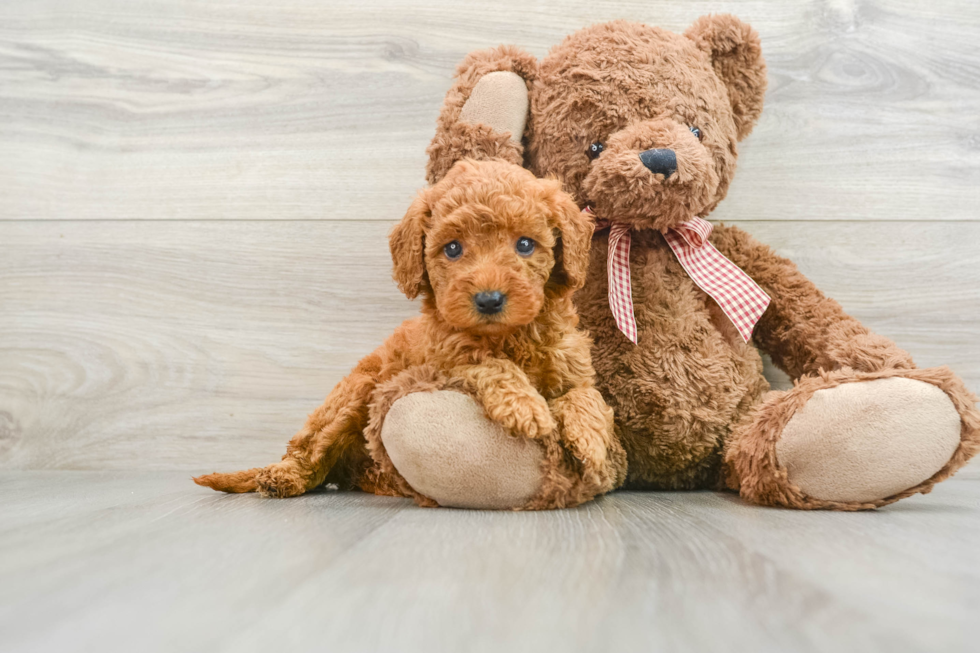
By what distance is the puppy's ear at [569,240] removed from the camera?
0.74m

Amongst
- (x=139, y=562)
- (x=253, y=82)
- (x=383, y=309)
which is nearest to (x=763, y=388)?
(x=383, y=309)

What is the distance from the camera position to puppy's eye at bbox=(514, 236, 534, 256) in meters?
0.73

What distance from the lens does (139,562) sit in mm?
535

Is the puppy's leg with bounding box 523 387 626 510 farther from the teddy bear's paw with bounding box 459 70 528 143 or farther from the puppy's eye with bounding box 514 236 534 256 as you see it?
the teddy bear's paw with bounding box 459 70 528 143

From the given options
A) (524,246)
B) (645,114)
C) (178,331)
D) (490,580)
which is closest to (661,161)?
(645,114)

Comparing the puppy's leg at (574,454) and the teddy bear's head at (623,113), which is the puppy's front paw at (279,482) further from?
the teddy bear's head at (623,113)

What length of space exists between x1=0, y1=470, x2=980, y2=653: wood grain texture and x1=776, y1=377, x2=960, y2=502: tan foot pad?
0.12 feet

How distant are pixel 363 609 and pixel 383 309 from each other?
0.73 meters

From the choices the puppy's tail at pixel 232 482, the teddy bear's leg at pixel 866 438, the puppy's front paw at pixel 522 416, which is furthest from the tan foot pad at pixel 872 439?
the puppy's tail at pixel 232 482

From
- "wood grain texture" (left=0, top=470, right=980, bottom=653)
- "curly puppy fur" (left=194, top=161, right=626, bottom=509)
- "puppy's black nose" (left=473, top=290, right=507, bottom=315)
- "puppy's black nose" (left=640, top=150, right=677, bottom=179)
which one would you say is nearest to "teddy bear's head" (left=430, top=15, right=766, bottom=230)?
"puppy's black nose" (left=640, top=150, right=677, bottom=179)

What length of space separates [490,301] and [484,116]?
0.32m

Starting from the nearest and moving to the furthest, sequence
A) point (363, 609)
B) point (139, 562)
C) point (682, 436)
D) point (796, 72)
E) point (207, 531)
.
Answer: point (363, 609) → point (139, 562) → point (207, 531) → point (682, 436) → point (796, 72)

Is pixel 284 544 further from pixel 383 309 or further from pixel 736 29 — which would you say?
pixel 736 29

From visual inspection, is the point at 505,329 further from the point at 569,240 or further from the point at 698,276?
the point at 698,276
